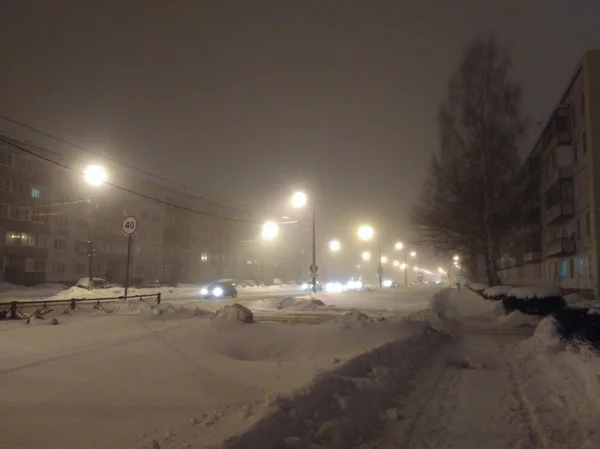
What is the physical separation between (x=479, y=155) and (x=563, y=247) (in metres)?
8.46

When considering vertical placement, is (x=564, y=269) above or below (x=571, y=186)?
below

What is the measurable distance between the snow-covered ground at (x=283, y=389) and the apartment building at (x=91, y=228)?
2671 centimetres

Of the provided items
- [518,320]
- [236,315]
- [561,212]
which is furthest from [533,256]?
[236,315]

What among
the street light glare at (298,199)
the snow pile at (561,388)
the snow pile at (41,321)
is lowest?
the snow pile at (561,388)

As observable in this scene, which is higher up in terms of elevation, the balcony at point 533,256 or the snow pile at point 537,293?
the balcony at point 533,256

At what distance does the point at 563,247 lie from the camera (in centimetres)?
3784

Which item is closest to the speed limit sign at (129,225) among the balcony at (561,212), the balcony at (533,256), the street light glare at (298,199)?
the street light glare at (298,199)

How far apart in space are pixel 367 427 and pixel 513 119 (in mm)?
34835

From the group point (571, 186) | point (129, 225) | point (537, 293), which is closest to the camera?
point (129, 225)

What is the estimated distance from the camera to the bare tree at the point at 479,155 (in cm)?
3738

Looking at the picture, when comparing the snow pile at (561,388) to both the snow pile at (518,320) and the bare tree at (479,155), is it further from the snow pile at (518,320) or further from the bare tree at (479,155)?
the bare tree at (479,155)

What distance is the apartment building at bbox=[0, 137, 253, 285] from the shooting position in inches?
2069

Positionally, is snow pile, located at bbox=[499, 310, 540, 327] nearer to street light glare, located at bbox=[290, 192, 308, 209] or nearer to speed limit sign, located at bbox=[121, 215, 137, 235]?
street light glare, located at bbox=[290, 192, 308, 209]

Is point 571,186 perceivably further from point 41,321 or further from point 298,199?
point 41,321
